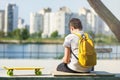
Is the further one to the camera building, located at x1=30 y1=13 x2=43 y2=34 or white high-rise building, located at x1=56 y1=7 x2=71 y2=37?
building, located at x1=30 y1=13 x2=43 y2=34

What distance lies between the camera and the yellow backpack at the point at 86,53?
7.22 metres

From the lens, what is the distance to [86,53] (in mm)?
7215

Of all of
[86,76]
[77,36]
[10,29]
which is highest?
[10,29]

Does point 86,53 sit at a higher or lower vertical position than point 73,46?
lower

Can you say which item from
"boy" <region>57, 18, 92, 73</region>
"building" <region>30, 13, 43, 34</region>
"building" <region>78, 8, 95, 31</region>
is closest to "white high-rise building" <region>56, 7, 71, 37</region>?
"building" <region>78, 8, 95, 31</region>

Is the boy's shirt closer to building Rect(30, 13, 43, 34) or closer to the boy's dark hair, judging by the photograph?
the boy's dark hair

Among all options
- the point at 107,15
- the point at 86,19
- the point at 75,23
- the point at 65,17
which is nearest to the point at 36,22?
the point at 86,19

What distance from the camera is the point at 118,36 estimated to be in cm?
1041

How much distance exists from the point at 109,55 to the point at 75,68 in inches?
603

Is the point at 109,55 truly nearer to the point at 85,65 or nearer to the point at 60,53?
the point at 60,53

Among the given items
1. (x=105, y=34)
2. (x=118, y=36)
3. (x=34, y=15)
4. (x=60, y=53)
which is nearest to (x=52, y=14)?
(x=34, y=15)

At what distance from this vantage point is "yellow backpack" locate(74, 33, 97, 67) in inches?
284

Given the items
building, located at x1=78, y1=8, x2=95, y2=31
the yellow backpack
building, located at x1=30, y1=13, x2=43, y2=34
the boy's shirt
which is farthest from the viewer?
building, located at x1=30, y1=13, x2=43, y2=34

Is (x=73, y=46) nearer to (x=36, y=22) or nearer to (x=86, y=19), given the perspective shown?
(x=86, y=19)
